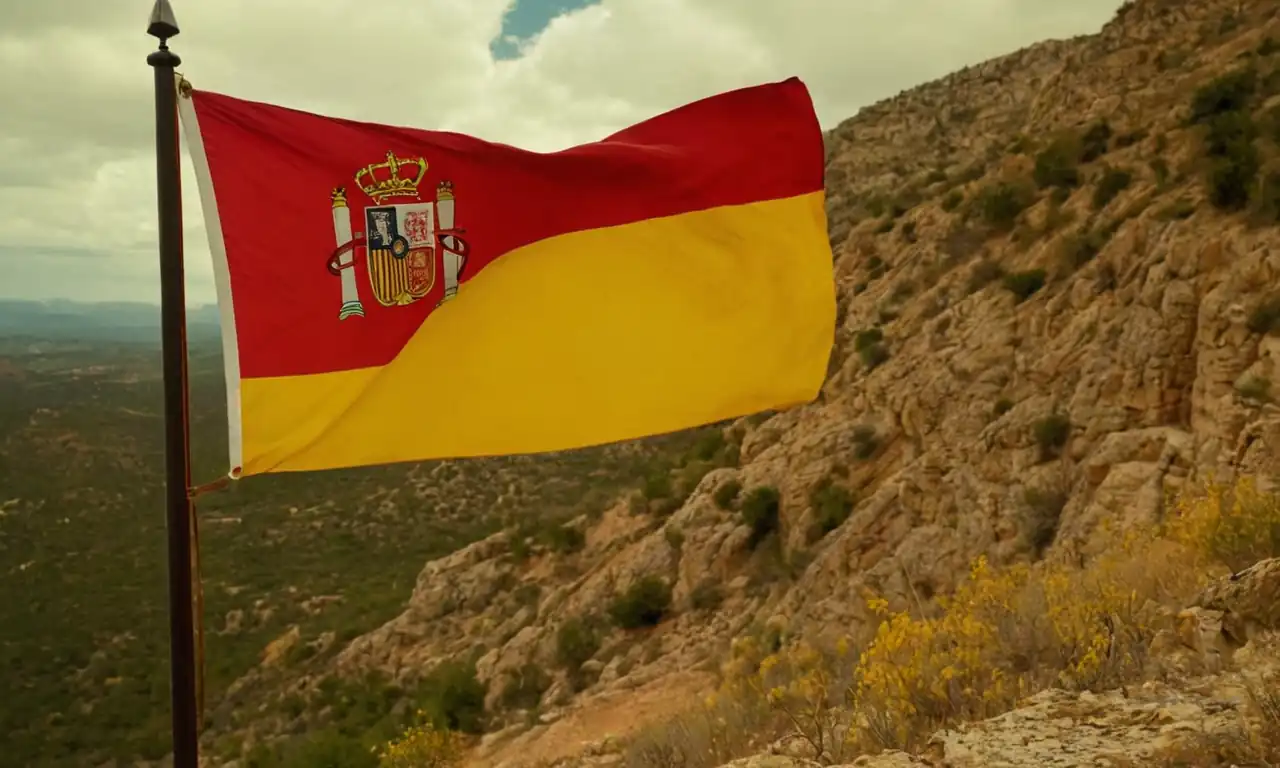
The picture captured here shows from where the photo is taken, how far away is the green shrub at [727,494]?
15.0 meters

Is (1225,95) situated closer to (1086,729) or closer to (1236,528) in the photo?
(1236,528)

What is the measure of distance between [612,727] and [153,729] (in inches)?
613

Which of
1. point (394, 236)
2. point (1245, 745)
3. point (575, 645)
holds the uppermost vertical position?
point (394, 236)

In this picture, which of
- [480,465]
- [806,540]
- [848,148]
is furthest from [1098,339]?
[848,148]

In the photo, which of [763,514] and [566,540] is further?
[566,540]

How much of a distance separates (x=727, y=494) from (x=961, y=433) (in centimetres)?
469

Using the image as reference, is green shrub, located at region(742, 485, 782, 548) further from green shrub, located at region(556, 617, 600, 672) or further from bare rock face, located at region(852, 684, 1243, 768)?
bare rock face, located at region(852, 684, 1243, 768)

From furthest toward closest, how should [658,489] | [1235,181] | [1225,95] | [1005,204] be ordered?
[658,489], [1005,204], [1225,95], [1235,181]

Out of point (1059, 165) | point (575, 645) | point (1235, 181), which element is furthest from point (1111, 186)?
point (575, 645)

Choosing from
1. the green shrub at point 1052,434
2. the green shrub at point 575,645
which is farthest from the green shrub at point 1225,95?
the green shrub at point 575,645

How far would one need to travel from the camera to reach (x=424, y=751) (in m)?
10.3

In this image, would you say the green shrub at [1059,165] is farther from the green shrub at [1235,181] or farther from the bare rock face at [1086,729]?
the bare rock face at [1086,729]

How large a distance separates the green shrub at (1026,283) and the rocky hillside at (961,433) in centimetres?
4

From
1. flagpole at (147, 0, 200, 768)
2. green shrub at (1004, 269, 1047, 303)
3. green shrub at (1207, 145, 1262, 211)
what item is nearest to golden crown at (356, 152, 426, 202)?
flagpole at (147, 0, 200, 768)
